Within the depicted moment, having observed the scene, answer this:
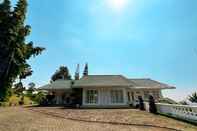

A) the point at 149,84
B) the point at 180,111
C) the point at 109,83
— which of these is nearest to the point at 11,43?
the point at 109,83

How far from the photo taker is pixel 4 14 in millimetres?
28219

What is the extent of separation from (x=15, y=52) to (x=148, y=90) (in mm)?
24418

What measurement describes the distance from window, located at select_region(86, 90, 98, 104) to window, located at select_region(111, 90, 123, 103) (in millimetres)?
2512

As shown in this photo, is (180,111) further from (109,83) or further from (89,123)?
(109,83)

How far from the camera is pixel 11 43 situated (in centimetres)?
2778

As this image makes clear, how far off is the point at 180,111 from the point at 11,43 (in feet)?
87.0

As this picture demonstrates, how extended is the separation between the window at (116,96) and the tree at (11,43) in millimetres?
17002

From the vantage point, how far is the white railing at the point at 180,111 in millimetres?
11609

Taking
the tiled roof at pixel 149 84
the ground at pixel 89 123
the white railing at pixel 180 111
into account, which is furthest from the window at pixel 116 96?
the ground at pixel 89 123

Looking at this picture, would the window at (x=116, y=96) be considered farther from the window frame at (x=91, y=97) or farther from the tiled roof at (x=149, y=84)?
the tiled roof at (x=149, y=84)

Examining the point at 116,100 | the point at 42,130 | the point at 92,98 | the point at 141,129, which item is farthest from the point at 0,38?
the point at 141,129

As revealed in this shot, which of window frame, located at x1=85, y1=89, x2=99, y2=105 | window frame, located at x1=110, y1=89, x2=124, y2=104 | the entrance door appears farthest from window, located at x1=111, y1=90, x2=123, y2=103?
window frame, located at x1=85, y1=89, x2=99, y2=105

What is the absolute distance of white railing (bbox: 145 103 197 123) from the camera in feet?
38.1

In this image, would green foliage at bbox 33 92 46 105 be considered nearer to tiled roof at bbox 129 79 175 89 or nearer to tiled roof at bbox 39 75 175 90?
tiled roof at bbox 39 75 175 90
